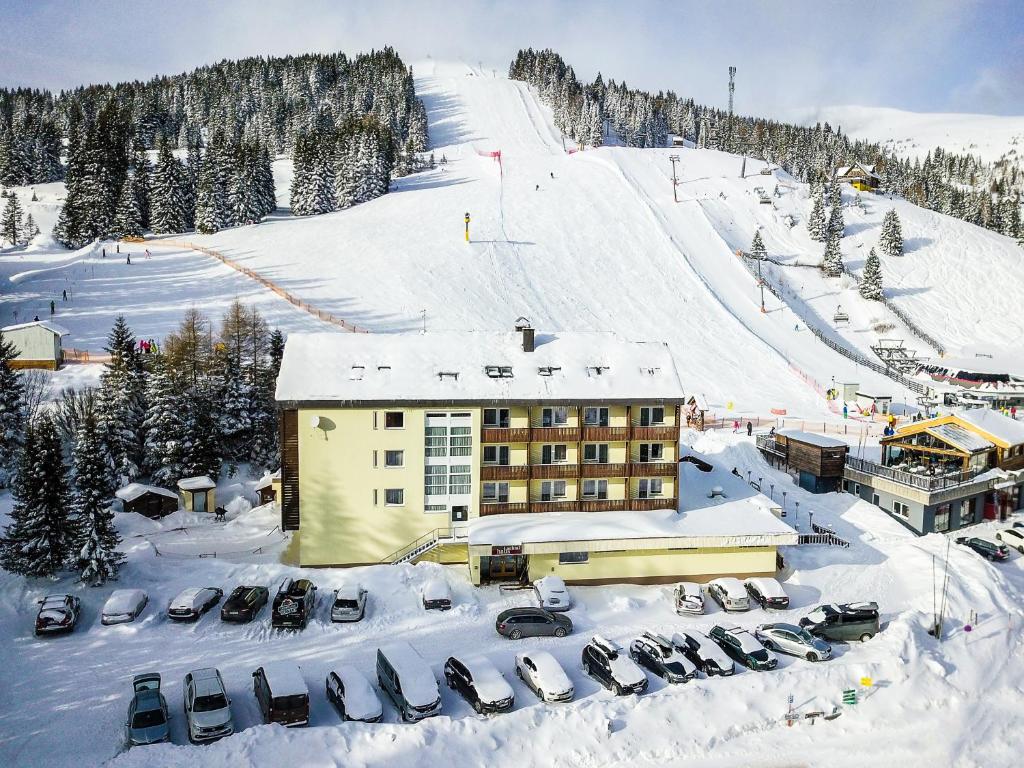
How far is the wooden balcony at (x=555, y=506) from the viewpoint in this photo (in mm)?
32312

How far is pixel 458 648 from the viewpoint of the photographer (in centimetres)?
2475

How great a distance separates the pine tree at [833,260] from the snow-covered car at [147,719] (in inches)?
3618

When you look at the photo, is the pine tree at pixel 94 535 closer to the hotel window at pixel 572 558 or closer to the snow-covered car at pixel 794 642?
the hotel window at pixel 572 558

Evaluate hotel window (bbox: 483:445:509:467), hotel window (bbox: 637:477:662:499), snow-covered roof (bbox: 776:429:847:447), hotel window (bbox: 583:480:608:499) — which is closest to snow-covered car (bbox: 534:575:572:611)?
hotel window (bbox: 583:480:608:499)

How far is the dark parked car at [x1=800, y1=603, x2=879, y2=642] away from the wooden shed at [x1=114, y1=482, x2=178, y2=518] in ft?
96.6

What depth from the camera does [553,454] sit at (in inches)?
1281

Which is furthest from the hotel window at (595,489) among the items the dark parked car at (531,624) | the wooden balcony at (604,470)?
the dark parked car at (531,624)

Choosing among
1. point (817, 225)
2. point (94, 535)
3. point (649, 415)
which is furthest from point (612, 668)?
point (817, 225)

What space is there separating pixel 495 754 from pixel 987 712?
1512cm

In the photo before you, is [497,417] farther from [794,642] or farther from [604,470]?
[794,642]

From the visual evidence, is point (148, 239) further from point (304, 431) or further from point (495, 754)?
point (495, 754)

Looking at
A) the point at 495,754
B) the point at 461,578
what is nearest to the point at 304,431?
the point at 461,578

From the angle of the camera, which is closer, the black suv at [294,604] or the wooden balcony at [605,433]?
the black suv at [294,604]

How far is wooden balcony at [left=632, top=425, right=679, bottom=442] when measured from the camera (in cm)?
3291
